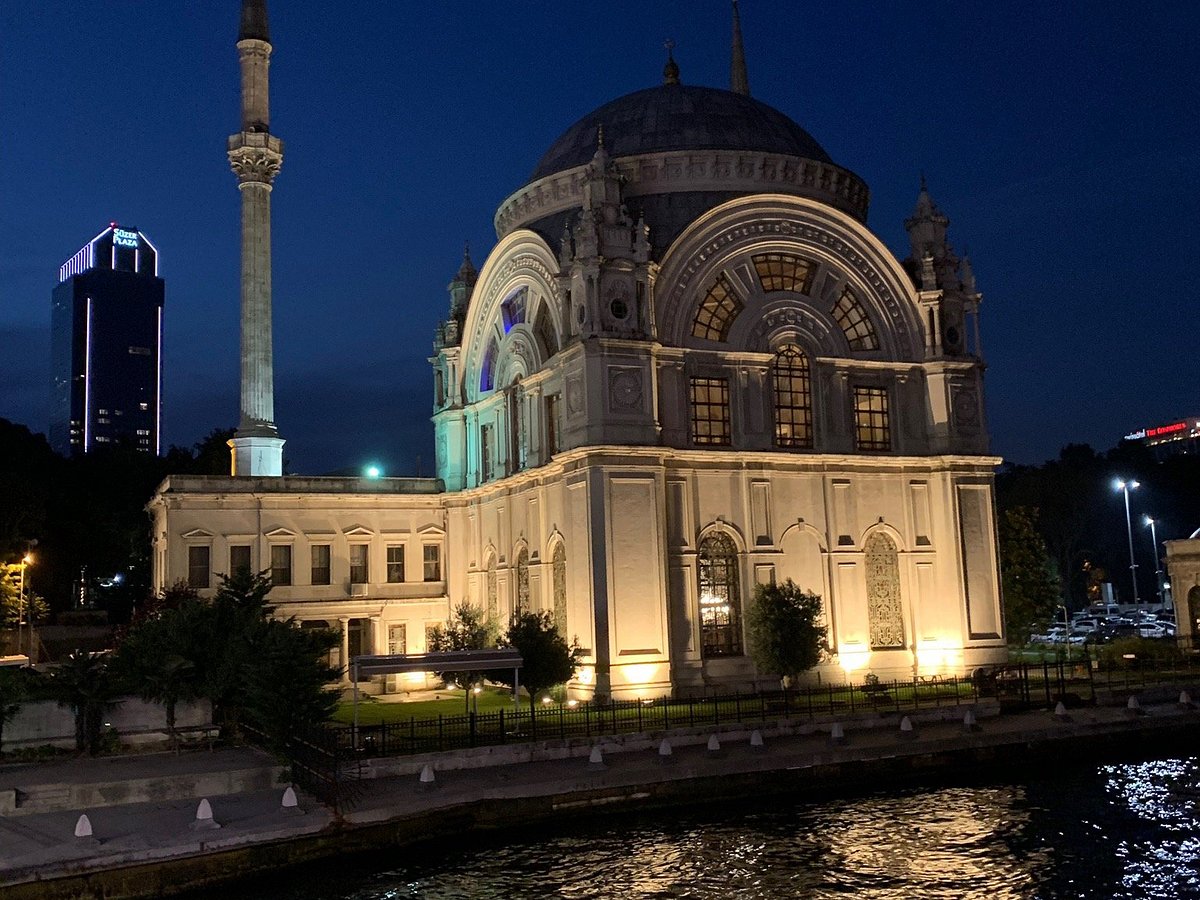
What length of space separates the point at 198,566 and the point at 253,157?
19093 millimetres

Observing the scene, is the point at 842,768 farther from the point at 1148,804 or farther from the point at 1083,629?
the point at 1083,629

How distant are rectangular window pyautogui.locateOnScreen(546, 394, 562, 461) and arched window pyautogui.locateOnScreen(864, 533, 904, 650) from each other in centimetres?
1061

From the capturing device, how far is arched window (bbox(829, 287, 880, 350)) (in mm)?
40406

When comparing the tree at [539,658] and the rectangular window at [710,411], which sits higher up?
the rectangular window at [710,411]

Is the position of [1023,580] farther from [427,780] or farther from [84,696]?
[84,696]

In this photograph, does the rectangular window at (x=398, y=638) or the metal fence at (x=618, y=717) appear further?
the rectangular window at (x=398, y=638)

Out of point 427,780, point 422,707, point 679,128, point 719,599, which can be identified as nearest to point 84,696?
point 427,780

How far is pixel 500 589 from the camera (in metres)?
42.0

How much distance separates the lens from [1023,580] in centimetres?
4894

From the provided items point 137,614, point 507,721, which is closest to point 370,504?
point 137,614

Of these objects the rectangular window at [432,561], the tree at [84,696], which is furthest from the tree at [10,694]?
the rectangular window at [432,561]

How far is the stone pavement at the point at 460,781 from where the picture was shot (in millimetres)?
18734

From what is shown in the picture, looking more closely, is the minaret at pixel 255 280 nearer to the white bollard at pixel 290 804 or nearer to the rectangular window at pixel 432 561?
the rectangular window at pixel 432 561

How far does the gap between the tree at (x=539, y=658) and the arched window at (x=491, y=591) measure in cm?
869
